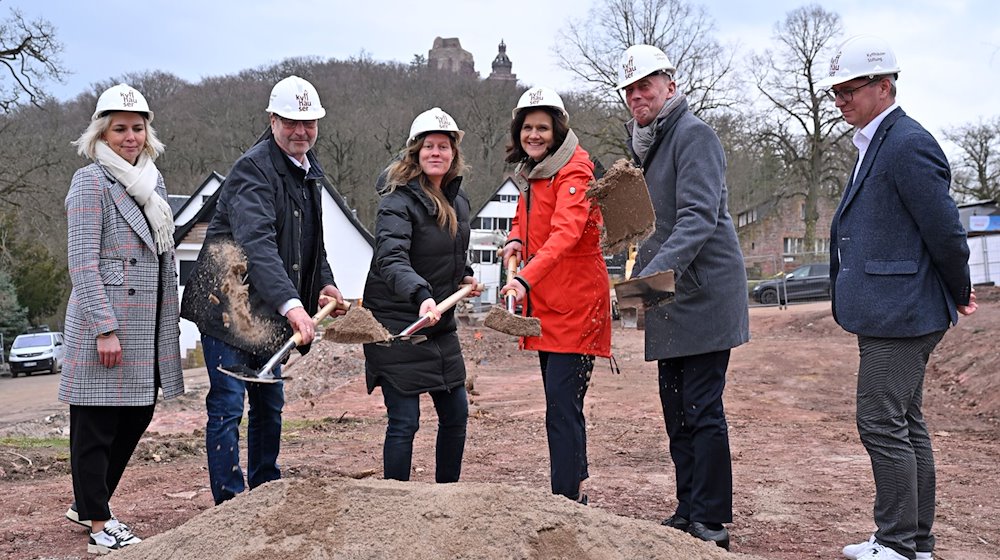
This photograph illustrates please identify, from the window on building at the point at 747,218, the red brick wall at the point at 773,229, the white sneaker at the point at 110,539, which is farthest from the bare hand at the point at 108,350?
the window on building at the point at 747,218

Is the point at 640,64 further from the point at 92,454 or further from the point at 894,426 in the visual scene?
the point at 92,454

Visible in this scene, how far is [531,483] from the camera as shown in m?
5.66

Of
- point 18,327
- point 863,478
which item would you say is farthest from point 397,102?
point 863,478

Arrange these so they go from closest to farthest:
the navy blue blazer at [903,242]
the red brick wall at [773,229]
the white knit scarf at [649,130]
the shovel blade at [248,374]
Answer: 1. the navy blue blazer at [903,242]
2. the shovel blade at [248,374]
3. the white knit scarf at [649,130]
4. the red brick wall at [773,229]

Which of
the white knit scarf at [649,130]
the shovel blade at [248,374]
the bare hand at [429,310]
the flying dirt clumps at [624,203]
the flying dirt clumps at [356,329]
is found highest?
the white knit scarf at [649,130]

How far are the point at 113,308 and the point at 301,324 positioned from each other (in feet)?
3.20

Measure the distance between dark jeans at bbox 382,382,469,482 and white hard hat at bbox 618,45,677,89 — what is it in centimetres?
172

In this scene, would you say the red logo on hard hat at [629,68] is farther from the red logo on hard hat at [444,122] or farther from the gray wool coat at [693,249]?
the red logo on hard hat at [444,122]

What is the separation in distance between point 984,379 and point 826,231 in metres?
39.8

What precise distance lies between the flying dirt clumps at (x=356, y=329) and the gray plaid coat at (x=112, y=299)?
3.32ft

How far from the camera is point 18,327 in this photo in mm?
39844

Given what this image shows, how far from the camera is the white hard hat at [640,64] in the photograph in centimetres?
412

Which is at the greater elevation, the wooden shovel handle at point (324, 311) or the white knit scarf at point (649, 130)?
the white knit scarf at point (649, 130)

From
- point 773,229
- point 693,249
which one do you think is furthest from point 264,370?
point 773,229
